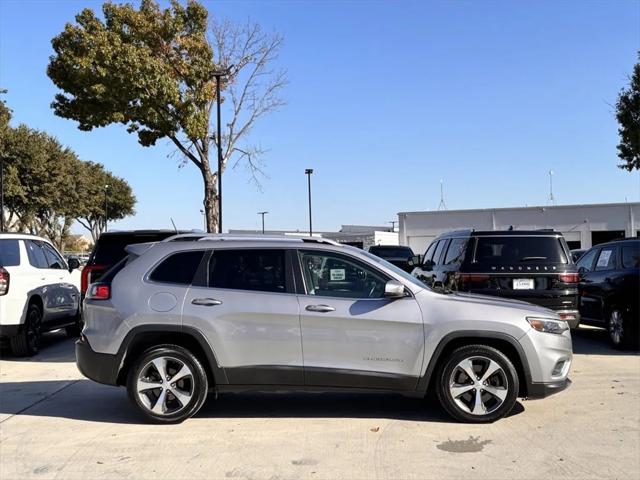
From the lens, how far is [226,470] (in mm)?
4477

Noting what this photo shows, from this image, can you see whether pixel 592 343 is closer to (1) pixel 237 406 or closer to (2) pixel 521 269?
(2) pixel 521 269

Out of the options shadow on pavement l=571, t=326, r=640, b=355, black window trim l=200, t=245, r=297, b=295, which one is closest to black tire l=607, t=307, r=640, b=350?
shadow on pavement l=571, t=326, r=640, b=355

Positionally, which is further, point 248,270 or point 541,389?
point 248,270

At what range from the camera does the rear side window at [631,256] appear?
9259 millimetres

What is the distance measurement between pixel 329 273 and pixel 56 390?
3.75m

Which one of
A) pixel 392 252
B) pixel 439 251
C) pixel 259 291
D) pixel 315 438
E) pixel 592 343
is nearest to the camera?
pixel 315 438

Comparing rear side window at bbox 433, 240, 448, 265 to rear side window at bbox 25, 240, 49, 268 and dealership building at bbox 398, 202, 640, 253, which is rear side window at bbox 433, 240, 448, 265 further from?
dealership building at bbox 398, 202, 640, 253

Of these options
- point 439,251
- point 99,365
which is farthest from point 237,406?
point 439,251

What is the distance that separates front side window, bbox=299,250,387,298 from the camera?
18.4ft

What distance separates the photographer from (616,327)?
9.44 metres

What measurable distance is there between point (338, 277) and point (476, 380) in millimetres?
1589

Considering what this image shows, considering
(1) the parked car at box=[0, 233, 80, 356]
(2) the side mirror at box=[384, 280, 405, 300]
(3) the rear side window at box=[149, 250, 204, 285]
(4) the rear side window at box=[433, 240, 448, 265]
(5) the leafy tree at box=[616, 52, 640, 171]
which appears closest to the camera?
(2) the side mirror at box=[384, 280, 405, 300]

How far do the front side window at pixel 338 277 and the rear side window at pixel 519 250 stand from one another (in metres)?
3.47

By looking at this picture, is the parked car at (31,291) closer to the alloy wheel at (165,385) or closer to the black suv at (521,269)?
the alloy wheel at (165,385)
